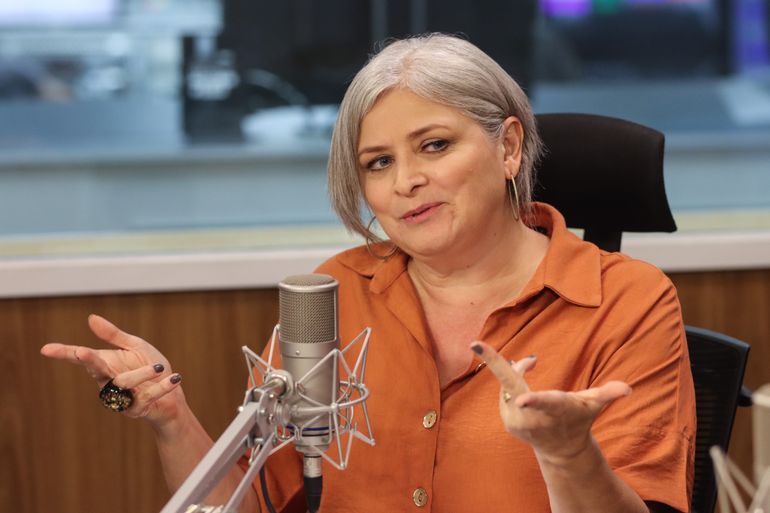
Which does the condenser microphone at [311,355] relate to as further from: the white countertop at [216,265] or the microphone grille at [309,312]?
the white countertop at [216,265]

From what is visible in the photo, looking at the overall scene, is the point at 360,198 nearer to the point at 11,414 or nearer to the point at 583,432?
the point at 583,432

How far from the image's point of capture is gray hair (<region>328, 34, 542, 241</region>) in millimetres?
1558

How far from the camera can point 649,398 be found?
141 centimetres

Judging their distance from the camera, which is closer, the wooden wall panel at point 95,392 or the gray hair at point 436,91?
the gray hair at point 436,91

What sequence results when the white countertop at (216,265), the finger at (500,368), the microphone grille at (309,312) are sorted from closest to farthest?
the finger at (500,368) → the microphone grille at (309,312) → the white countertop at (216,265)

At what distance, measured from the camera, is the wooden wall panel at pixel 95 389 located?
261 centimetres

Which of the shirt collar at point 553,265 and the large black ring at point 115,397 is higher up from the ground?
the shirt collar at point 553,265

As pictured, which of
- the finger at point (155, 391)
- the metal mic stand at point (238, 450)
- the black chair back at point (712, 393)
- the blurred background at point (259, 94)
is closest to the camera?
the metal mic stand at point (238, 450)

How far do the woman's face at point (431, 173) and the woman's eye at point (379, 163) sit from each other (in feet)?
0.04

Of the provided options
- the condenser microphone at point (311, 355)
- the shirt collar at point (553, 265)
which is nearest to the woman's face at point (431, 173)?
the shirt collar at point (553, 265)

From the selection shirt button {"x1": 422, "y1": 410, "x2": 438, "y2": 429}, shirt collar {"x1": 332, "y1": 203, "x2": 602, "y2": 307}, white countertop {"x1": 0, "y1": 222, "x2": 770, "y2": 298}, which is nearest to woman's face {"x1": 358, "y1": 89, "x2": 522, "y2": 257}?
shirt collar {"x1": 332, "y1": 203, "x2": 602, "y2": 307}

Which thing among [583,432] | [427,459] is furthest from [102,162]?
[583,432]

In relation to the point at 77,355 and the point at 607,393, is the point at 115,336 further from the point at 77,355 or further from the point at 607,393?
the point at 607,393

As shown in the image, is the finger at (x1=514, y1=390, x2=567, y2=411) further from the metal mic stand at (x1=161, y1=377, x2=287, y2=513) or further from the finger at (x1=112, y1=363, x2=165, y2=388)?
the finger at (x1=112, y1=363, x2=165, y2=388)
